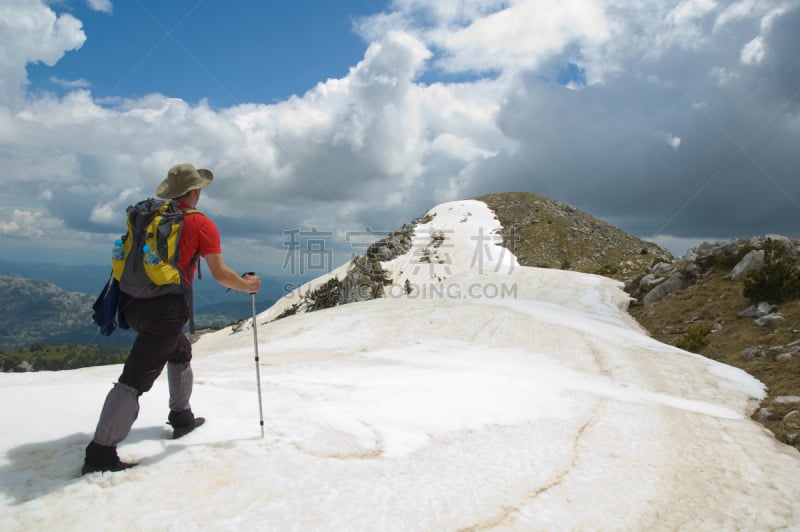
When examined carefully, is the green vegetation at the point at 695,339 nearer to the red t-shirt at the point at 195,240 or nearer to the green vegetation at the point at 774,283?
the green vegetation at the point at 774,283

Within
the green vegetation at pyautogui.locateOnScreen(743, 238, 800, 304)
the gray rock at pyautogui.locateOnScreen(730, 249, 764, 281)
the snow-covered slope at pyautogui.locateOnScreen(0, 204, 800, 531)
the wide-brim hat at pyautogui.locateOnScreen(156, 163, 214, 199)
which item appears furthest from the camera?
Result: the gray rock at pyautogui.locateOnScreen(730, 249, 764, 281)

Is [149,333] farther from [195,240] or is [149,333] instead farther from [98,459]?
[98,459]

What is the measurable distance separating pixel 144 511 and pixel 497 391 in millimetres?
6001

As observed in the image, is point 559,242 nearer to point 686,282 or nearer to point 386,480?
point 686,282

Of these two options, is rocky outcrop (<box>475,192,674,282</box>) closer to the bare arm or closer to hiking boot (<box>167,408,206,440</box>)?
the bare arm

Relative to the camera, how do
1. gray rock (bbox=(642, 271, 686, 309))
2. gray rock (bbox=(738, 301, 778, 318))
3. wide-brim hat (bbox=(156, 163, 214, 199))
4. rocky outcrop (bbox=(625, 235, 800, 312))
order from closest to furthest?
wide-brim hat (bbox=(156, 163, 214, 199)) → gray rock (bbox=(738, 301, 778, 318)) → rocky outcrop (bbox=(625, 235, 800, 312)) → gray rock (bbox=(642, 271, 686, 309))

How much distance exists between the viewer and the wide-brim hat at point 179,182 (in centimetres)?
514

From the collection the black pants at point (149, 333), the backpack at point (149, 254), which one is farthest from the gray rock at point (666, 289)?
the backpack at point (149, 254)

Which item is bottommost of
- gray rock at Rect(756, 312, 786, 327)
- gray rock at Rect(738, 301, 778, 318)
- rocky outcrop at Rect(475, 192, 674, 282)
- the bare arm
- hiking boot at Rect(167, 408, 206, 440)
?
hiking boot at Rect(167, 408, 206, 440)

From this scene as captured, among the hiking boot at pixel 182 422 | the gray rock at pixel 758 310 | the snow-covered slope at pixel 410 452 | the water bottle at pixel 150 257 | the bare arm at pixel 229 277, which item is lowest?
the snow-covered slope at pixel 410 452

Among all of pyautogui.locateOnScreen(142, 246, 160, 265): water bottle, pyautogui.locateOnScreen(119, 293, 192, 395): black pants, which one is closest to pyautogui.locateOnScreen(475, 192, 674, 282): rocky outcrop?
pyautogui.locateOnScreen(119, 293, 192, 395): black pants

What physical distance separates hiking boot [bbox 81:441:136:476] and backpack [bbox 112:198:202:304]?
144 cm

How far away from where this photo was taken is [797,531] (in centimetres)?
478

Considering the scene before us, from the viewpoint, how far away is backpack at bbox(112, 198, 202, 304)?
4.61 meters
